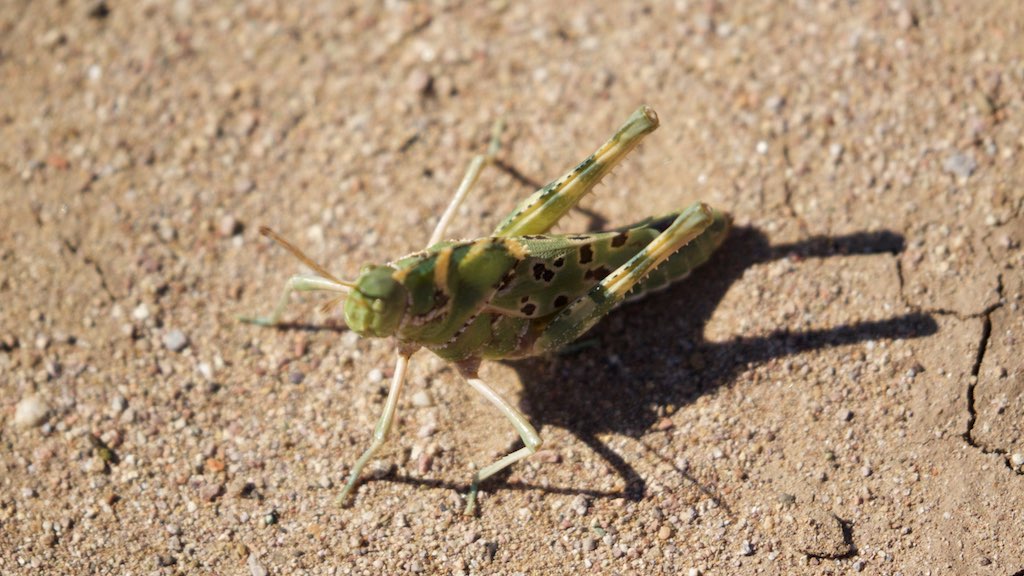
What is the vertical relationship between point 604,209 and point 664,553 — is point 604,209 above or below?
above

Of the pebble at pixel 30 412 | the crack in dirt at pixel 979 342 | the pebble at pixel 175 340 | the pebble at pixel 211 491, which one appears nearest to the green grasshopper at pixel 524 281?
the pebble at pixel 211 491

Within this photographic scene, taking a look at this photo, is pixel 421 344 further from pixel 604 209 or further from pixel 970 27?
pixel 970 27

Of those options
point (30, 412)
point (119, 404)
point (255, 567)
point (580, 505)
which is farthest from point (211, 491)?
point (580, 505)

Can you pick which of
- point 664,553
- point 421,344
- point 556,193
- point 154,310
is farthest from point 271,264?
point 664,553

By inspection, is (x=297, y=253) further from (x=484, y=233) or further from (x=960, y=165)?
(x=960, y=165)

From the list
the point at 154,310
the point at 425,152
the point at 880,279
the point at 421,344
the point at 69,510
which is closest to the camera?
the point at 421,344

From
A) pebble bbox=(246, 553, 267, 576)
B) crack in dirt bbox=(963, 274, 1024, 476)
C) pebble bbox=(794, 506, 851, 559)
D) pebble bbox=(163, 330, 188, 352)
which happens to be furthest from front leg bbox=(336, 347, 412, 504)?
crack in dirt bbox=(963, 274, 1024, 476)
